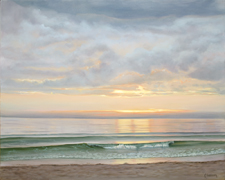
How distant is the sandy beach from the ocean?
1.80ft

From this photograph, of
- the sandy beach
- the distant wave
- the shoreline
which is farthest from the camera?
the distant wave

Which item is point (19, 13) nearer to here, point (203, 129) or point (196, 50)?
point (196, 50)

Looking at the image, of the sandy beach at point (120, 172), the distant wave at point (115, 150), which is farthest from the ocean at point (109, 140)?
the sandy beach at point (120, 172)

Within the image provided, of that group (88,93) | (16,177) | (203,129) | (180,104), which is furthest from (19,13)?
(203,129)

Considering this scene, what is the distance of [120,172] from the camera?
3572mm

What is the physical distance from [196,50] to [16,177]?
3800mm

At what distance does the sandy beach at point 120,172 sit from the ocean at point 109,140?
0.55 m

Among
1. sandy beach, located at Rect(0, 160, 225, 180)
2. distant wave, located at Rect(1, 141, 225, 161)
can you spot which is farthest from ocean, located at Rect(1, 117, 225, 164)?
sandy beach, located at Rect(0, 160, 225, 180)

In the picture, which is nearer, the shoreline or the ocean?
the shoreline

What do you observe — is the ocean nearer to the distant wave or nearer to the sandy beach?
the distant wave

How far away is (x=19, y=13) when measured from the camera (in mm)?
4508

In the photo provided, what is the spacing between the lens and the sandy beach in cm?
338

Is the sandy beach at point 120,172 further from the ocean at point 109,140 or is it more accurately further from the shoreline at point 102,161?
the ocean at point 109,140

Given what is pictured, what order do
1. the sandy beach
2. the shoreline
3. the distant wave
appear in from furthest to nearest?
the distant wave → the shoreline → the sandy beach
